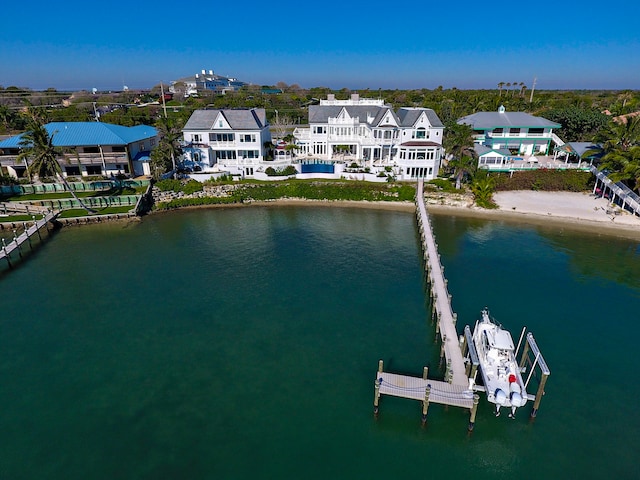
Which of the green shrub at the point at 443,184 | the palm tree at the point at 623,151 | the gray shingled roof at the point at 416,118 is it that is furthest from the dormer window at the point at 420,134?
the palm tree at the point at 623,151

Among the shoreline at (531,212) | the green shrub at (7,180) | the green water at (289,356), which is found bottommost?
the green water at (289,356)

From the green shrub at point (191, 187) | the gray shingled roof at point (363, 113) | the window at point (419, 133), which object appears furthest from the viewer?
the gray shingled roof at point (363, 113)

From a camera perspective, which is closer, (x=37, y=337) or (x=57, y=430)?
(x=57, y=430)

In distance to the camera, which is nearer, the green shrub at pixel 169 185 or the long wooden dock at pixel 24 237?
the long wooden dock at pixel 24 237

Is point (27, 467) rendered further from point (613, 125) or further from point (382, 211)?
point (613, 125)

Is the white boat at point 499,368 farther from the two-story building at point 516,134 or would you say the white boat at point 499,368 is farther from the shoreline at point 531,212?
the two-story building at point 516,134

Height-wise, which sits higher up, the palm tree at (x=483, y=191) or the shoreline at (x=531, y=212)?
the palm tree at (x=483, y=191)

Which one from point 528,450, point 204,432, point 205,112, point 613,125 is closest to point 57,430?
point 204,432
